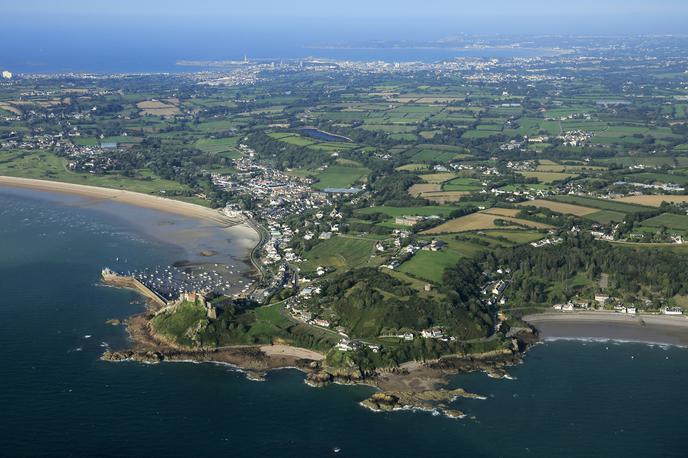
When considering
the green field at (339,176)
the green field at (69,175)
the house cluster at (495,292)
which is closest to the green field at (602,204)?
the house cluster at (495,292)

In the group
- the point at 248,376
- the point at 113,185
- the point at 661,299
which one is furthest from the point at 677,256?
the point at 113,185

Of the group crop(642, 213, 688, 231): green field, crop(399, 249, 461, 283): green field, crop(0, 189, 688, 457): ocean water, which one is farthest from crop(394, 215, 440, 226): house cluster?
crop(0, 189, 688, 457): ocean water

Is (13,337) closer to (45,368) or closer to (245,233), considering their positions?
(45,368)

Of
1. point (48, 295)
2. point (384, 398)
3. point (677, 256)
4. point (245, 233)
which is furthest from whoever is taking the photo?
point (245, 233)

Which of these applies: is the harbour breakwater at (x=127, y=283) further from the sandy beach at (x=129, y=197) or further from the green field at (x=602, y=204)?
the green field at (x=602, y=204)

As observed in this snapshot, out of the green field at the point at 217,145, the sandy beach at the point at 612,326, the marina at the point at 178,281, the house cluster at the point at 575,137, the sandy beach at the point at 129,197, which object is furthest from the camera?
the house cluster at the point at 575,137

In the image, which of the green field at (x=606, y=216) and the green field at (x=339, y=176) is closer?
the green field at (x=606, y=216)

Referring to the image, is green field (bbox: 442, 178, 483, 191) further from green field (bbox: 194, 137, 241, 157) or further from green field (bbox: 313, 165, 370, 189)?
green field (bbox: 194, 137, 241, 157)
